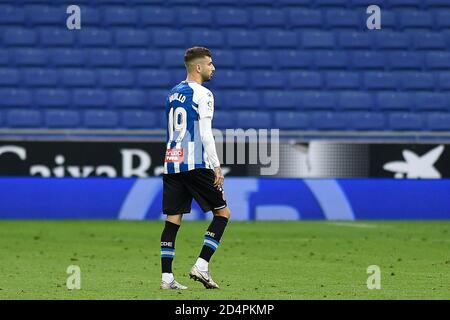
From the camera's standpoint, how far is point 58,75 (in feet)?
69.5

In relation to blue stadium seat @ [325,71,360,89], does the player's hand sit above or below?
below

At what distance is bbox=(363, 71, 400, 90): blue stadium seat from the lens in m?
22.0

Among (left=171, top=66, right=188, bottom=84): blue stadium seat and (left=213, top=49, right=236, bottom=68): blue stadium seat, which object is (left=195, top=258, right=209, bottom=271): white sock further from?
(left=213, top=49, right=236, bottom=68): blue stadium seat

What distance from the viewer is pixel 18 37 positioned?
853 inches

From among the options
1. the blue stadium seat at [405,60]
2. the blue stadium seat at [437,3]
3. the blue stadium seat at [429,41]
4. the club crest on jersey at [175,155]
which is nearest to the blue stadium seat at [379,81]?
the blue stadium seat at [405,60]

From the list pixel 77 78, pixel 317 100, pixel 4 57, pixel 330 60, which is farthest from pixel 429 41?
pixel 4 57

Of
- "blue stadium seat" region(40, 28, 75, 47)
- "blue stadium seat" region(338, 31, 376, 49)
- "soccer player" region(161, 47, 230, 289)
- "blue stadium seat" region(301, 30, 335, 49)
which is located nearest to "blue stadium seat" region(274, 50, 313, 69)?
"blue stadium seat" region(301, 30, 335, 49)

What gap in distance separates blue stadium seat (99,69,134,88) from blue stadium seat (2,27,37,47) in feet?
5.11

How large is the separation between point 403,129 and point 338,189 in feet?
12.2

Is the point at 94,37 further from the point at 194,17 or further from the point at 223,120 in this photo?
the point at 223,120

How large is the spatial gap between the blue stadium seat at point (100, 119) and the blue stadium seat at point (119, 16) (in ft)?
7.32

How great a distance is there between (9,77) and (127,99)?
88.9 inches

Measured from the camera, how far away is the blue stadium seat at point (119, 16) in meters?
22.0

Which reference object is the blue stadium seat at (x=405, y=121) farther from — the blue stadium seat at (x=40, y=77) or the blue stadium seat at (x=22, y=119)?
the blue stadium seat at (x=22, y=119)
